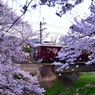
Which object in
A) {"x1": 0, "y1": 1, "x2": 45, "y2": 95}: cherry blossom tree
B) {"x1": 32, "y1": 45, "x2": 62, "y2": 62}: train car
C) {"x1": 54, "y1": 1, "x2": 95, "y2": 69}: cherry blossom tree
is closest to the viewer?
{"x1": 54, "y1": 1, "x2": 95, "y2": 69}: cherry blossom tree

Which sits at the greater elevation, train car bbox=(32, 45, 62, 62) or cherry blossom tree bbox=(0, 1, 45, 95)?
cherry blossom tree bbox=(0, 1, 45, 95)

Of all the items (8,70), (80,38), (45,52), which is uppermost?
(80,38)

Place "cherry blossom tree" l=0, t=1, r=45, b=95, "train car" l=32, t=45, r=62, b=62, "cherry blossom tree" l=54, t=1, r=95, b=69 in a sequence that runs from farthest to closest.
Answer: "train car" l=32, t=45, r=62, b=62 → "cherry blossom tree" l=0, t=1, r=45, b=95 → "cherry blossom tree" l=54, t=1, r=95, b=69

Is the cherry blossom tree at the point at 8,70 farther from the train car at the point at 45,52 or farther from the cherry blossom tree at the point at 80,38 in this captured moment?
the train car at the point at 45,52

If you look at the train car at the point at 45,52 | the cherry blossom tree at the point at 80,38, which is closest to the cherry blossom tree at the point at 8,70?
the cherry blossom tree at the point at 80,38

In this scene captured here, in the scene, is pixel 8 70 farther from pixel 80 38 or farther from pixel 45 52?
pixel 45 52

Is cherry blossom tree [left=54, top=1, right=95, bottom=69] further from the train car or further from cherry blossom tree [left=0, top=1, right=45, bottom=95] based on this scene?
the train car

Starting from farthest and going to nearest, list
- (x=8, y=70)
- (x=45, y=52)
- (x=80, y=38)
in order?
(x=45, y=52) → (x=8, y=70) → (x=80, y=38)

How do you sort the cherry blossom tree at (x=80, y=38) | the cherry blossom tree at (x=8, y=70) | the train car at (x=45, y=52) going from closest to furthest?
the cherry blossom tree at (x=80, y=38) → the cherry blossom tree at (x=8, y=70) → the train car at (x=45, y=52)

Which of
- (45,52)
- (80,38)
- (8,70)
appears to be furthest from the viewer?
(45,52)

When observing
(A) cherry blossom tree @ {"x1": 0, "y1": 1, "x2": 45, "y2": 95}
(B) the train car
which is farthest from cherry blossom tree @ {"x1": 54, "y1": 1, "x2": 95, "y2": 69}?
(B) the train car

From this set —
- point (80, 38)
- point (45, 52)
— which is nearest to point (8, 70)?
point (80, 38)

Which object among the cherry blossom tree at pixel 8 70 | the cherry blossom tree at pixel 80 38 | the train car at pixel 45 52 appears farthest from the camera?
the train car at pixel 45 52

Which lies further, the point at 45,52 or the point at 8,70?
the point at 45,52
